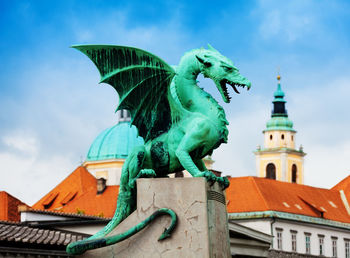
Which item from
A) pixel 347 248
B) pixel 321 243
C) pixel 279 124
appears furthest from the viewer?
pixel 279 124

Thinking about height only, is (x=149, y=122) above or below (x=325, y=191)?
below

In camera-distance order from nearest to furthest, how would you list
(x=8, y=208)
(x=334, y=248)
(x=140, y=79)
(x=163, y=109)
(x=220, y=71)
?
(x=220, y=71) → (x=163, y=109) → (x=140, y=79) → (x=8, y=208) → (x=334, y=248)

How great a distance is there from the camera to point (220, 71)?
1529 centimetres

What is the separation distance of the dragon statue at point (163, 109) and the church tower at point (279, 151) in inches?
4314

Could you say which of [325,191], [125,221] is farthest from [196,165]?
[325,191]

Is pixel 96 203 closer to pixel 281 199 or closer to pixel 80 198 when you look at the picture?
pixel 80 198

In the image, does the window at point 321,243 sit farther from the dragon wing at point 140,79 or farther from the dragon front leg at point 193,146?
the dragon front leg at point 193,146

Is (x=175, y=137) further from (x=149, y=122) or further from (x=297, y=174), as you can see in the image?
(x=297, y=174)

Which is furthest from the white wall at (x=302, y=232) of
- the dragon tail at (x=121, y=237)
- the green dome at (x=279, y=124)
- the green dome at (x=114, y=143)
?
the dragon tail at (x=121, y=237)

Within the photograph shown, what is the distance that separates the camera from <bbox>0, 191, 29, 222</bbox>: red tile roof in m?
53.1

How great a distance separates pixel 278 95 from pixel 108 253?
11513 centimetres

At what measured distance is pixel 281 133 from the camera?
128 metres

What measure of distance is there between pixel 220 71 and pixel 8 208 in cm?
4081

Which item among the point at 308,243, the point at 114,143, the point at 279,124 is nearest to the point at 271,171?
the point at 279,124
